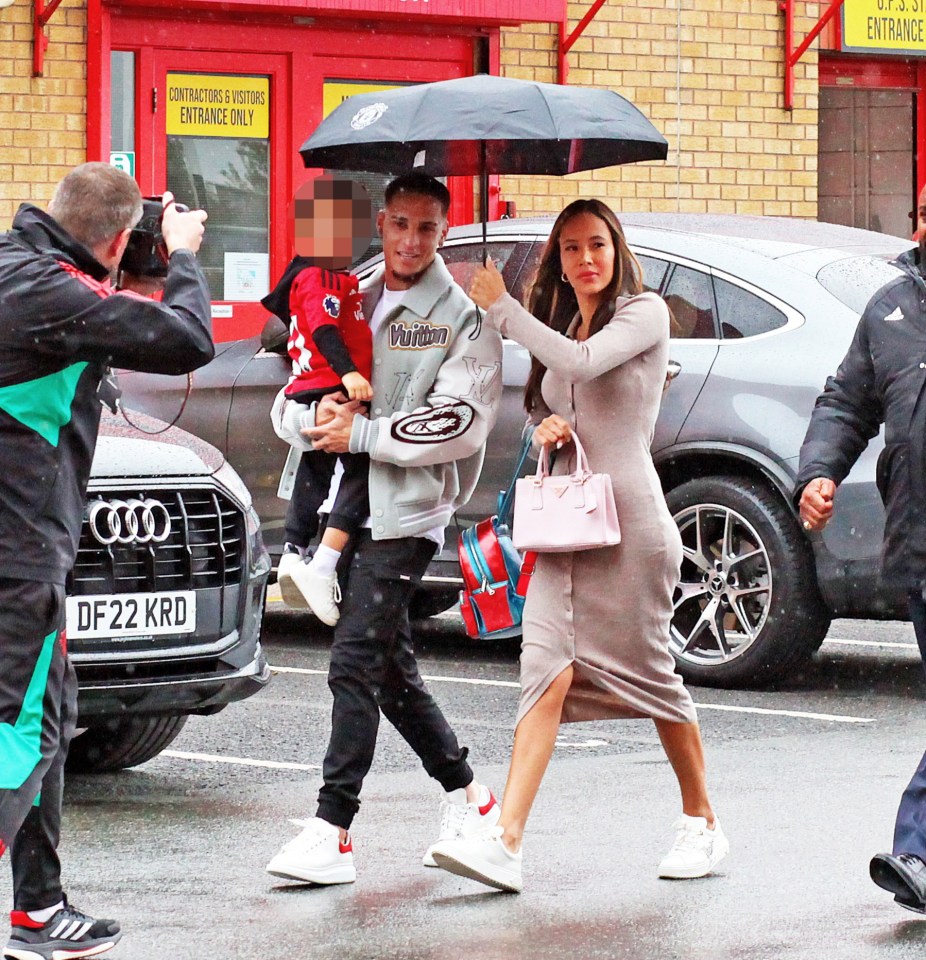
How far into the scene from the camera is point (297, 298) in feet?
18.3

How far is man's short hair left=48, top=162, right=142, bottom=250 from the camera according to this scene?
15.3ft

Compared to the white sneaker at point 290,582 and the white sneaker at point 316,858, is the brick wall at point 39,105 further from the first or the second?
the white sneaker at point 316,858

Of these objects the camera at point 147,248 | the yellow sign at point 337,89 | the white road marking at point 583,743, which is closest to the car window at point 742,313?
the white road marking at point 583,743

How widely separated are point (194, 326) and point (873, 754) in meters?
3.48

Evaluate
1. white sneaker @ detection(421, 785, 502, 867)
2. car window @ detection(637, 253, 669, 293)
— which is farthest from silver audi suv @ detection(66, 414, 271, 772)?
car window @ detection(637, 253, 669, 293)

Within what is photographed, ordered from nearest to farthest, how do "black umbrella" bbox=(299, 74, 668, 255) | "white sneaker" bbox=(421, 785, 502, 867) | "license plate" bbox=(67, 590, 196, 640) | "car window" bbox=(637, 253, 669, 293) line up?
"black umbrella" bbox=(299, 74, 668, 255) → "white sneaker" bbox=(421, 785, 502, 867) → "license plate" bbox=(67, 590, 196, 640) → "car window" bbox=(637, 253, 669, 293)

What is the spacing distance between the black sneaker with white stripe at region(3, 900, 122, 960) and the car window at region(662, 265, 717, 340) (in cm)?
460

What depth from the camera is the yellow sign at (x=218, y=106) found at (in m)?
14.1

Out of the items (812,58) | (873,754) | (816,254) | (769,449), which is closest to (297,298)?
(873,754)

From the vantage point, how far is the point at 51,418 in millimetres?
4594

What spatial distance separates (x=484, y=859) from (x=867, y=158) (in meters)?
12.5

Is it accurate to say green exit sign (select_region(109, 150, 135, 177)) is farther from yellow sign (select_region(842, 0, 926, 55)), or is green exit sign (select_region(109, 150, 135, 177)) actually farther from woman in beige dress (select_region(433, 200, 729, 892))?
woman in beige dress (select_region(433, 200, 729, 892))

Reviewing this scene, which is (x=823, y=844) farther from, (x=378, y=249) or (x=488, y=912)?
(x=378, y=249)

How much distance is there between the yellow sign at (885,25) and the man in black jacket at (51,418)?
40.3ft
